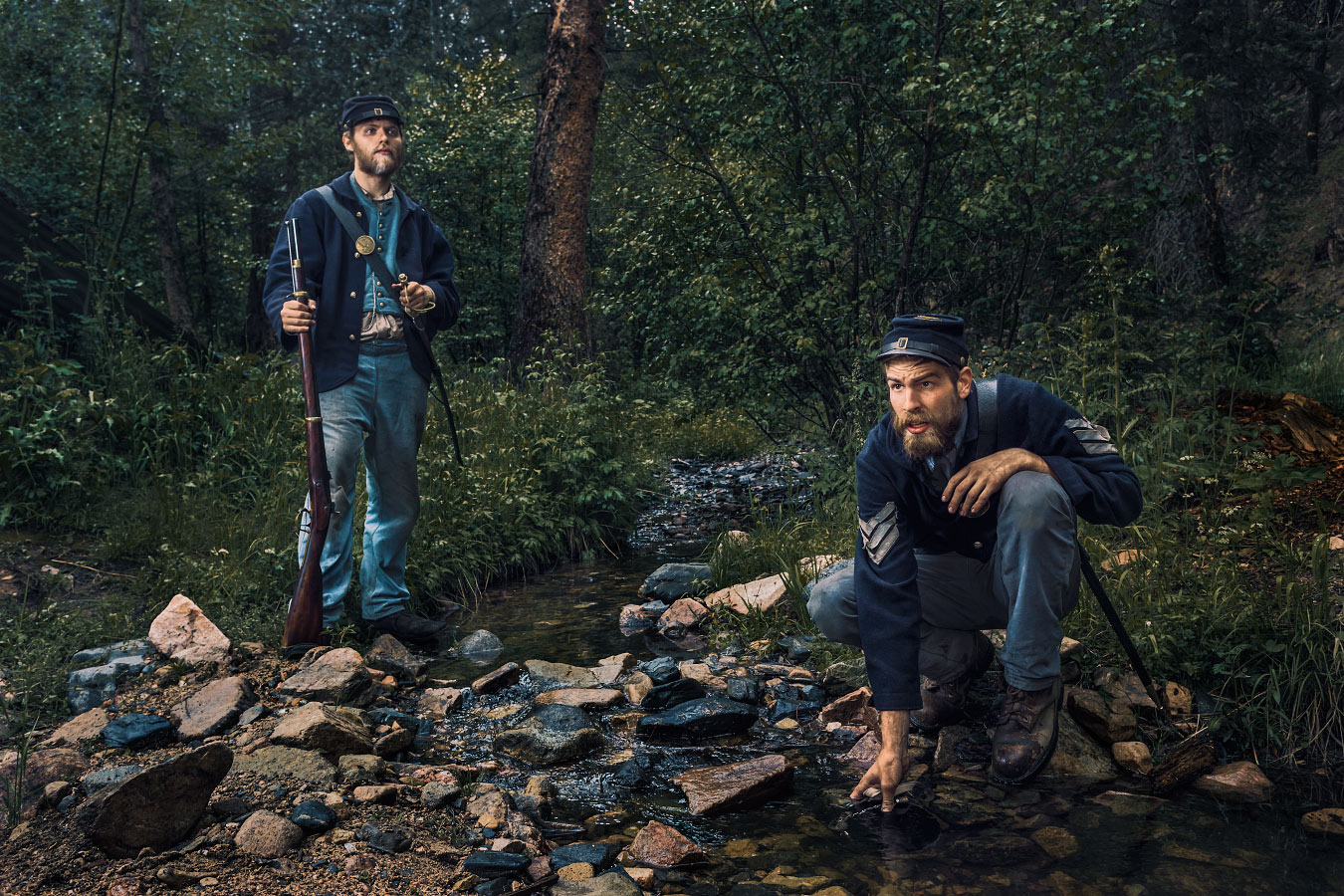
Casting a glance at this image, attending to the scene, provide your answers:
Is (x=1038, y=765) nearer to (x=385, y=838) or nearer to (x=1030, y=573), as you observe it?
(x=1030, y=573)

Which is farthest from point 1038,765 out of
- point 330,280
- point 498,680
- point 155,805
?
point 330,280

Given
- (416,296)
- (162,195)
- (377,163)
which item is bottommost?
(416,296)

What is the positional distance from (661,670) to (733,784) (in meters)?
1.14

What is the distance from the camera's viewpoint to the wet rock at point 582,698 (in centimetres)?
359

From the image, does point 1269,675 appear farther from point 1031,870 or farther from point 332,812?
point 332,812

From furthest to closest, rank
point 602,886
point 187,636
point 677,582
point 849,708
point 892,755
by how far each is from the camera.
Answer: point 677,582
point 187,636
point 849,708
point 892,755
point 602,886

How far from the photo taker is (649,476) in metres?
7.64

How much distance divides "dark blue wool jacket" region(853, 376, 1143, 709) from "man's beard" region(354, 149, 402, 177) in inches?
108

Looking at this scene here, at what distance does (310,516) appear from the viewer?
3.97 meters

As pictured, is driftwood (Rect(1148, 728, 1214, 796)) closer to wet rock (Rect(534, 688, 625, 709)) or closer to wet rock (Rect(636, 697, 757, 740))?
wet rock (Rect(636, 697, 757, 740))

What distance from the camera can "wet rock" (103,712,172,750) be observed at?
9.95ft

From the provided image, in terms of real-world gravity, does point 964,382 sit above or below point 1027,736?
above

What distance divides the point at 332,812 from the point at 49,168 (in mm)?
9605

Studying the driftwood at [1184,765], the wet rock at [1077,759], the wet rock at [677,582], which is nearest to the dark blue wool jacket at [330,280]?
the wet rock at [677,582]
